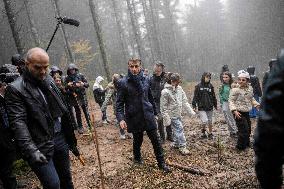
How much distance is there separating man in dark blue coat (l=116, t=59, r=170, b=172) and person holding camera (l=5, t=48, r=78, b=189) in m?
2.84

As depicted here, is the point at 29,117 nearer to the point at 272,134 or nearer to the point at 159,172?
the point at 272,134

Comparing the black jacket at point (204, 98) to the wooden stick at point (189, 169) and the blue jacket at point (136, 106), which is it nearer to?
the wooden stick at point (189, 169)

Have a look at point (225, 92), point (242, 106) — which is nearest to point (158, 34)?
point (225, 92)

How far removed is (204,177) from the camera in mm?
7145

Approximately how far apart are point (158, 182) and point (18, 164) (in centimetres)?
335

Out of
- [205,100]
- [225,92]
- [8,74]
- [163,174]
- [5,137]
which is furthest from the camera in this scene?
[225,92]

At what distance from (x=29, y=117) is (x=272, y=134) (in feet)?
9.89

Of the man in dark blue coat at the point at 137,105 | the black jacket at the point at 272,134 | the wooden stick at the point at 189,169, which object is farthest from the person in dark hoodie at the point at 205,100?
the black jacket at the point at 272,134

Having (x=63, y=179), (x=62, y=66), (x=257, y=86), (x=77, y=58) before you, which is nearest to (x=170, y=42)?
(x=77, y=58)

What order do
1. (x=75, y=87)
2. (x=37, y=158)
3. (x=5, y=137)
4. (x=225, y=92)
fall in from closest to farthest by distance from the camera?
(x=37, y=158) < (x=5, y=137) < (x=75, y=87) < (x=225, y=92)

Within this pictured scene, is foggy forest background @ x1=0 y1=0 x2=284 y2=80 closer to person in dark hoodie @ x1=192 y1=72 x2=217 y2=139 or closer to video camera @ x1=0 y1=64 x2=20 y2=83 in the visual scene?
person in dark hoodie @ x1=192 y1=72 x2=217 y2=139

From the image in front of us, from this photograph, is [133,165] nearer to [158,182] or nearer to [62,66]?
[158,182]

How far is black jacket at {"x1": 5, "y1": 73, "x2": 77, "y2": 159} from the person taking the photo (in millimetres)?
3854

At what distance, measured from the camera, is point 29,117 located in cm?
409
